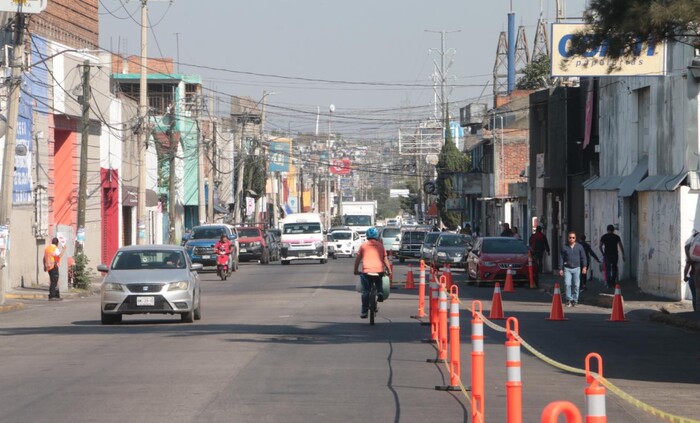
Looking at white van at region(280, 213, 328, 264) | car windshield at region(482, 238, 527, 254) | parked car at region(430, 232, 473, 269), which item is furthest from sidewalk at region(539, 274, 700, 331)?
white van at region(280, 213, 328, 264)

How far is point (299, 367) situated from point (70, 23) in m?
42.0

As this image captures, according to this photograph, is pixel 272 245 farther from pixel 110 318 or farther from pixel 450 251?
pixel 110 318

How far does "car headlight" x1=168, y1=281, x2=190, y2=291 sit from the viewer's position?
2333 centimetres

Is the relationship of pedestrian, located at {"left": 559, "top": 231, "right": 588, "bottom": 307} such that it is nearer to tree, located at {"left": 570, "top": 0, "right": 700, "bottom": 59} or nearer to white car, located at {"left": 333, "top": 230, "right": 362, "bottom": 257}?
tree, located at {"left": 570, "top": 0, "right": 700, "bottom": 59}

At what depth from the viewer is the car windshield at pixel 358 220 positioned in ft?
306

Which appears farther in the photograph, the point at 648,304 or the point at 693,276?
the point at 648,304

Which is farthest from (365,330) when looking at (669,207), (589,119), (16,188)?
(589,119)

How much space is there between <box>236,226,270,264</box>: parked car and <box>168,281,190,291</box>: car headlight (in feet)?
128

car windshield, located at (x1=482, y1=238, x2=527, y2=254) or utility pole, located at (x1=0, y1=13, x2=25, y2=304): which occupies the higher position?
utility pole, located at (x1=0, y1=13, x2=25, y2=304)

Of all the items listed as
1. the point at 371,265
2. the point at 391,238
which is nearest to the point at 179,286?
the point at 371,265

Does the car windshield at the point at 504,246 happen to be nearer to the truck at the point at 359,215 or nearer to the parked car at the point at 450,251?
the parked car at the point at 450,251

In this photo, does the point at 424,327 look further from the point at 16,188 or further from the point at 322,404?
the point at 16,188

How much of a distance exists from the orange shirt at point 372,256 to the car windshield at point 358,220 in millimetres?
70328

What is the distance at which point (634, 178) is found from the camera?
34906mm
